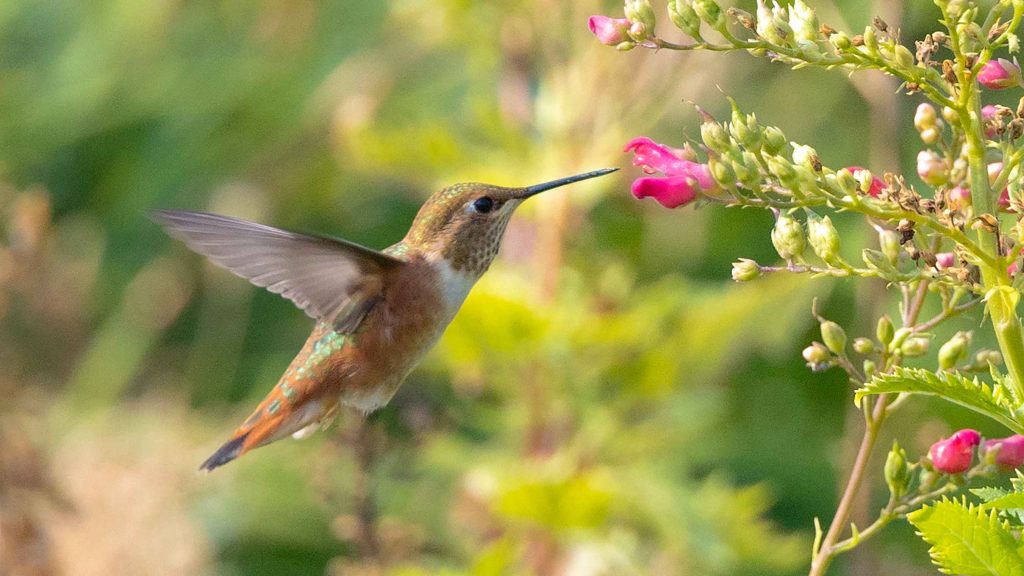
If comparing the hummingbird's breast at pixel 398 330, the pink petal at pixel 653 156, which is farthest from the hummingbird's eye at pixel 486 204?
the pink petal at pixel 653 156

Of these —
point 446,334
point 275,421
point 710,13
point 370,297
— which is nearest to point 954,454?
point 710,13

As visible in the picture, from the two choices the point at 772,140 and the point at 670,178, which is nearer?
the point at 772,140

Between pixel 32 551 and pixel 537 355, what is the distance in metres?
1.29

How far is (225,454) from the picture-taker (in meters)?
2.21

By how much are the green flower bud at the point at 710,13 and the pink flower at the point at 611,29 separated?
0.09 meters

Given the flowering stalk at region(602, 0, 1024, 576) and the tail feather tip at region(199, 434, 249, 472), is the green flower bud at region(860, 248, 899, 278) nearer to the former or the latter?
the flowering stalk at region(602, 0, 1024, 576)

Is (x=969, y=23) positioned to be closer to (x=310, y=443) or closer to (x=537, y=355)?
(x=537, y=355)

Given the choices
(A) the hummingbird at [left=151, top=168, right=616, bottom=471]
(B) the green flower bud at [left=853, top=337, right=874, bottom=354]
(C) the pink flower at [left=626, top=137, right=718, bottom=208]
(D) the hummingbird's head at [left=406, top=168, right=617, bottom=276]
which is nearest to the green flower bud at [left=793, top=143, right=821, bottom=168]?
(C) the pink flower at [left=626, top=137, right=718, bottom=208]

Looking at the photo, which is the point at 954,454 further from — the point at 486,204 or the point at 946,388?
the point at 486,204

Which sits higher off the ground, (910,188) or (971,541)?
(910,188)

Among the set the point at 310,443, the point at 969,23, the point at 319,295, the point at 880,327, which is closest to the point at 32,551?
the point at 319,295

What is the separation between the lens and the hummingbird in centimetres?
208

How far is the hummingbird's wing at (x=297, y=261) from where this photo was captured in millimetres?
1897

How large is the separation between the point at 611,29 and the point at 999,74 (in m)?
0.42
